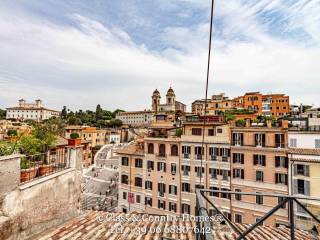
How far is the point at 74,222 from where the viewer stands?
788 cm

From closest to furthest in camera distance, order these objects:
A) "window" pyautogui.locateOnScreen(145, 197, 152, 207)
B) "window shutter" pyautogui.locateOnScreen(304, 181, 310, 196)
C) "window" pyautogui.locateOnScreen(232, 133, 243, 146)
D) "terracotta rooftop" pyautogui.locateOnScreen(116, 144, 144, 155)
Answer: "window shutter" pyautogui.locateOnScreen(304, 181, 310, 196) → "window" pyautogui.locateOnScreen(232, 133, 243, 146) → "window" pyautogui.locateOnScreen(145, 197, 152, 207) → "terracotta rooftop" pyautogui.locateOnScreen(116, 144, 144, 155)

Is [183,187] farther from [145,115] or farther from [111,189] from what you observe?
[145,115]

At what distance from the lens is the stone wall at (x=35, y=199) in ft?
17.0

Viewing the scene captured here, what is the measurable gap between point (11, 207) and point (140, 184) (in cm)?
1933

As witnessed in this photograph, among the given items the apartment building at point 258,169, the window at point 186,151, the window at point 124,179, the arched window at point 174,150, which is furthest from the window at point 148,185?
the apartment building at point 258,169

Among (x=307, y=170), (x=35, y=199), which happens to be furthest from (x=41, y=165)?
(x=307, y=170)

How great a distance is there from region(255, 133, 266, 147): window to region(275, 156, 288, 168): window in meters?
1.61

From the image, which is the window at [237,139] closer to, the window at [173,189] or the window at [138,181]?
the window at [173,189]

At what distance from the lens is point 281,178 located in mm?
18250

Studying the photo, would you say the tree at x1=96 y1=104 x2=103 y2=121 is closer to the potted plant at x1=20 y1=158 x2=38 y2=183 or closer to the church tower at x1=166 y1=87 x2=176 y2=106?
the church tower at x1=166 y1=87 x2=176 y2=106

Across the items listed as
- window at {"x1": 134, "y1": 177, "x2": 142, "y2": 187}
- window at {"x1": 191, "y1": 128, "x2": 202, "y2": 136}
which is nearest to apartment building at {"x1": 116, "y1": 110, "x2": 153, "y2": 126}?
window at {"x1": 134, "y1": 177, "x2": 142, "y2": 187}

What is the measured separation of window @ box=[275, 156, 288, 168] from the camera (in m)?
18.1

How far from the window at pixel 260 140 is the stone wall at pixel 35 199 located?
16.6 meters

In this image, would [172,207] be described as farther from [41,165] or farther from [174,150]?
[41,165]
